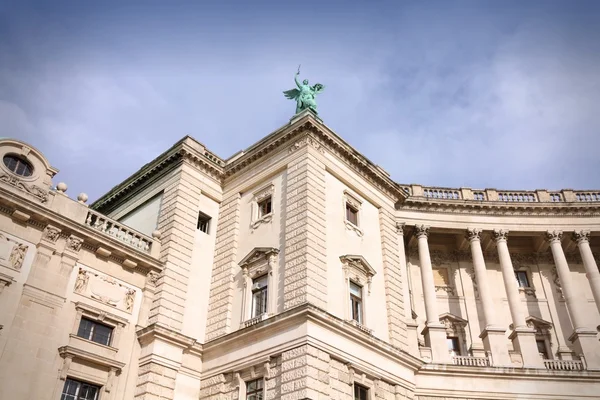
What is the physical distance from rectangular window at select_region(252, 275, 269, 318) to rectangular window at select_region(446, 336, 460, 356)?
16249 millimetres

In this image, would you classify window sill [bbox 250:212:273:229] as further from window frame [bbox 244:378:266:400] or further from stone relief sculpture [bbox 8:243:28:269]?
stone relief sculpture [bbox 8:243:28:269]

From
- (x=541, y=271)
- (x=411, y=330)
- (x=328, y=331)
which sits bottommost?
(x=328, y=331)

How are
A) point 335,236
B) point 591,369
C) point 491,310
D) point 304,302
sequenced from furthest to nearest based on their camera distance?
point 491,310, point 591,369, point 335,236, point 304,302

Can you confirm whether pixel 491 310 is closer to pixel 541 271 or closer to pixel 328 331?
pixel 541 271

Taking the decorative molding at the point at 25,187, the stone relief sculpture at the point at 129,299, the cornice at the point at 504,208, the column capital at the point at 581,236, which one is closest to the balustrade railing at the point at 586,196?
the cornice at the point at 504,208

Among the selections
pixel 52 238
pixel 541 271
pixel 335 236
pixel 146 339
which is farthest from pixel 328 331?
pixel 541 271

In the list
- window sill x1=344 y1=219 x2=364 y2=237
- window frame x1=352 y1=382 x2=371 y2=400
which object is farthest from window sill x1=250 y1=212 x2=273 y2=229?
window frame x1=352 y1=382 x2=371 y2=400

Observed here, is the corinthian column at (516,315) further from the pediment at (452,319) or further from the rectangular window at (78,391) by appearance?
the rectangular window at (78,391)

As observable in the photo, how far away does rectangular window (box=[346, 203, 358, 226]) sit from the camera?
3691cm

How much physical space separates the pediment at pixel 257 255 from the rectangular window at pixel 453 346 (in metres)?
16.5

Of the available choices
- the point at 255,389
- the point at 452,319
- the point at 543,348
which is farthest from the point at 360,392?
the point at 543,348

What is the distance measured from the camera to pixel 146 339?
31219 millimetres

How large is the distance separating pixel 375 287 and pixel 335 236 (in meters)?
4.22

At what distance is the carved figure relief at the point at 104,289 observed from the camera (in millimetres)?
30719
